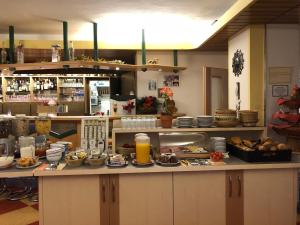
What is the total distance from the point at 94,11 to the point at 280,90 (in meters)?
2.80

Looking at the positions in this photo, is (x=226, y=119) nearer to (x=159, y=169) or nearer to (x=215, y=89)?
(x=159, y=169)

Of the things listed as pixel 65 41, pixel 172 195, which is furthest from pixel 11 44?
pixel 172 195

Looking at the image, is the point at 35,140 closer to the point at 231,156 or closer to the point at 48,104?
the point at 231,156

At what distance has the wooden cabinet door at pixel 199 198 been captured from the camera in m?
2.71

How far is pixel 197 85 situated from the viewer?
684cm

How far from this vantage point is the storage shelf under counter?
126 inches

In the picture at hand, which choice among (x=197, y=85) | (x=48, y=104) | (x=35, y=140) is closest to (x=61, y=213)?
(x=35, y=140)

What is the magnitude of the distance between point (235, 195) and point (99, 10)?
3096 millimetres

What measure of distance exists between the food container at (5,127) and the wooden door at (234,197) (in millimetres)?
2413

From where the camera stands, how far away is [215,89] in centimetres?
631

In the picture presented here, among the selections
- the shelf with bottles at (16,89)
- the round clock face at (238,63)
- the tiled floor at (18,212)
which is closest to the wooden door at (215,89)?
the round clock face at (238,63)

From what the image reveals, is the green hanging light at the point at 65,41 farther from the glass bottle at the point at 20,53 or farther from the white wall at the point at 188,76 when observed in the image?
the white wall at the point at 188,76

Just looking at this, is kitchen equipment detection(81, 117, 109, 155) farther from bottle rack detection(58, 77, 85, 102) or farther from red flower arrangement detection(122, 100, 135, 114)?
bottle rack detection(58, 77, 85, 102)

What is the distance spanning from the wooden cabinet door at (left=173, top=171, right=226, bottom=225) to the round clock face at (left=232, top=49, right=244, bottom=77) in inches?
79.5
